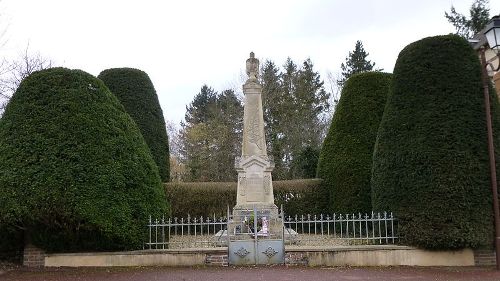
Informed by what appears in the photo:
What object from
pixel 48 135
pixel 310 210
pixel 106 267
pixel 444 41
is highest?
pixel 444 41

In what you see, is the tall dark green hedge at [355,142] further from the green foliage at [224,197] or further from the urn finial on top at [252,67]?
the urn finial on top at [252,67]

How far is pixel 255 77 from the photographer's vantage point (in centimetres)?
1505

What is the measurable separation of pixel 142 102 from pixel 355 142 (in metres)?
8.30

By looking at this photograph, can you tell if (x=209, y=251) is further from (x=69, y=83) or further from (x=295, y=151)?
(x=295, y=151)

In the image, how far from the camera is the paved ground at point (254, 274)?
8.91 meters

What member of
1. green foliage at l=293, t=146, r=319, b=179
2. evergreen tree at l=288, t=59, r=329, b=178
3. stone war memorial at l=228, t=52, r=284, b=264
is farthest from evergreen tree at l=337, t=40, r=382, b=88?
stone war memorial at l=228, t=52, r=284, b=264

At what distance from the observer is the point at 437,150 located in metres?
10.7

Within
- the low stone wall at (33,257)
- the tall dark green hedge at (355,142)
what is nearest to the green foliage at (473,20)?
the tall dark green hedge at (355,142)

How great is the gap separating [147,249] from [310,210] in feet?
26.0

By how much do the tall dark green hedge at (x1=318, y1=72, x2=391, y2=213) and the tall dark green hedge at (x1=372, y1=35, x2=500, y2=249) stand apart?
319cm

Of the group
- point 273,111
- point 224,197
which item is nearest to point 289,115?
point 273,111

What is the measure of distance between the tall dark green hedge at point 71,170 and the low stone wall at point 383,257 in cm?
418

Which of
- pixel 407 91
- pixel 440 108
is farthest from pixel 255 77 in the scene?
pixel 440 108

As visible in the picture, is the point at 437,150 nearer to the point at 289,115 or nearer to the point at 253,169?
the point at 253,169
